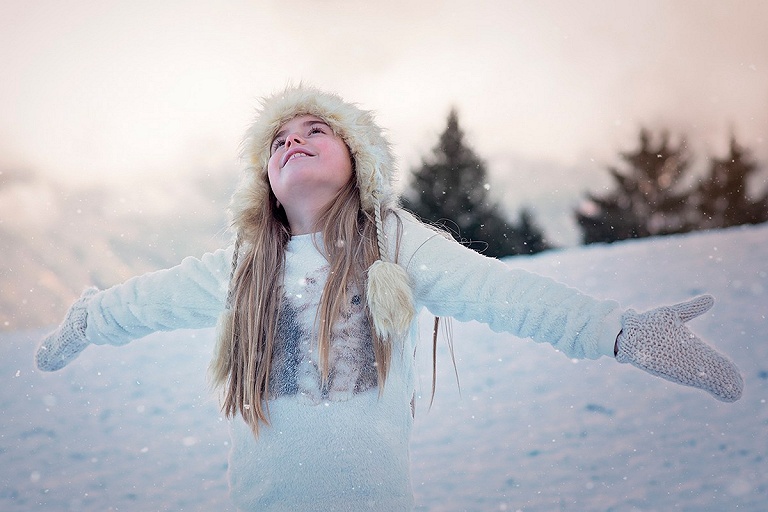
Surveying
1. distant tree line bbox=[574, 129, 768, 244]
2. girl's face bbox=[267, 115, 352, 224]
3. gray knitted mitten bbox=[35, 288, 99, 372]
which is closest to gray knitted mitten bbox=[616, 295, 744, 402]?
girl's face bbox=[267, 115, 352, 224]

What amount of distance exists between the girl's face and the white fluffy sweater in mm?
151

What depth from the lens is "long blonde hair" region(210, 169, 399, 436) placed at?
1181 mm

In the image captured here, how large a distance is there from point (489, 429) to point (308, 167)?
1278mm

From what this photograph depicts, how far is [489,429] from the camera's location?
2074 millimetres

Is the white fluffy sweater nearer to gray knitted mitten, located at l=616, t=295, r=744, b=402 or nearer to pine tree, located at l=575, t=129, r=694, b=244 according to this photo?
gray knitted mitten, located at l=616, t=295, r=744, b=402

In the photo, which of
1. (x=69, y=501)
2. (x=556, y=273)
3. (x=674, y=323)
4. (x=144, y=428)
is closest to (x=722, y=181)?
(x=556, y=273)

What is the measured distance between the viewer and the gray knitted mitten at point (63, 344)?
4.64ft

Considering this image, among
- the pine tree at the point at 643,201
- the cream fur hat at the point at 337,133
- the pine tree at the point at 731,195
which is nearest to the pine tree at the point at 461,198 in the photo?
the pine tree at the point at 643,201

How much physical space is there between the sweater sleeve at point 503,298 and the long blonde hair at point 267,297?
0.12m

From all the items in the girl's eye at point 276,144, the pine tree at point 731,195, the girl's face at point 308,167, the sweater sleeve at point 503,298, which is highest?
the pine tree at point 731,195

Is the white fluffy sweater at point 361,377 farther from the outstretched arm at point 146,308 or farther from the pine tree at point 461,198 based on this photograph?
the pine tree at point 461,198

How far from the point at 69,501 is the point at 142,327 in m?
0.92

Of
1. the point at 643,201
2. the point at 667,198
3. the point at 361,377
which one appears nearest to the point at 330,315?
Result: the point at 361,377

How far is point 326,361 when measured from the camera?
1.14m
